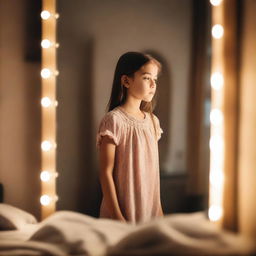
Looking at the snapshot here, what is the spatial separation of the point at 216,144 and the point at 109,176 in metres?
0.37

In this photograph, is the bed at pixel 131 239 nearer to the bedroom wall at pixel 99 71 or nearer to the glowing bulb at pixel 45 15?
the bedroom wall at pixel 99 71

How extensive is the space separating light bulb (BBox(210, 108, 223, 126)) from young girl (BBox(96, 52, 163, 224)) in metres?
0.18

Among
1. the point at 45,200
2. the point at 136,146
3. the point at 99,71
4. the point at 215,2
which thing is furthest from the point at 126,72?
the point at 45,200

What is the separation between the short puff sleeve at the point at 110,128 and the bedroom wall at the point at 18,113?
0.48m

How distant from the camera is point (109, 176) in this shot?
1.21 meters

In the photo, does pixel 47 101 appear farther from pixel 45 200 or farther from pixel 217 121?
pixel 217 121

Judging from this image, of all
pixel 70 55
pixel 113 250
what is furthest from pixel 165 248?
pixel 70 55

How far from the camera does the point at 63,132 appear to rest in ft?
4.72

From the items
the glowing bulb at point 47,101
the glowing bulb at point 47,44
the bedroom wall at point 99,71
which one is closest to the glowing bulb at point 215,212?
the bedroom wall at point 99,71

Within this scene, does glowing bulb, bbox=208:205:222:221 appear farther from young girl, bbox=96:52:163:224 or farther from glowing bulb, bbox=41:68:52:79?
glowing bulb, bbox=41:68:52:79

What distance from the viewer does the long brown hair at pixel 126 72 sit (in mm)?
1175

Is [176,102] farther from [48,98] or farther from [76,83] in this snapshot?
[48,98]

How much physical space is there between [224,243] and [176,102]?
0.48m

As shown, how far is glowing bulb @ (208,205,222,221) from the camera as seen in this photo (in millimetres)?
1073
